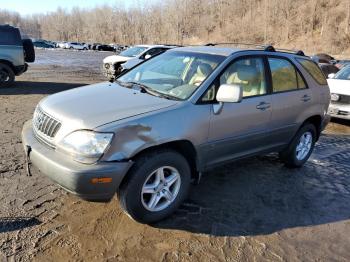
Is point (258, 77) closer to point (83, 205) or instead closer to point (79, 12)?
point (83, 205)

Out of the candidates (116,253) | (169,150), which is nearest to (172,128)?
(169,150)

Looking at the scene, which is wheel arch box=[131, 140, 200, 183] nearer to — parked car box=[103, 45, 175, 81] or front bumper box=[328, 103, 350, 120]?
front bumper box=[328, 103, 350, 120]

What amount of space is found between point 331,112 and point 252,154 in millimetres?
5488

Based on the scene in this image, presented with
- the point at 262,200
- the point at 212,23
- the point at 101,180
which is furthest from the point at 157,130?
the point at 212,23

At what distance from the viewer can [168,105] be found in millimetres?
3916

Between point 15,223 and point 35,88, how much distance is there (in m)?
10.2

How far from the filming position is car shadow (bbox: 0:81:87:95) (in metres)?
12.0

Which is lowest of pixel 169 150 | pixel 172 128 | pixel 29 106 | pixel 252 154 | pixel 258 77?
pixel 29 106

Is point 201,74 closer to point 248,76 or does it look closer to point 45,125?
point 248,76

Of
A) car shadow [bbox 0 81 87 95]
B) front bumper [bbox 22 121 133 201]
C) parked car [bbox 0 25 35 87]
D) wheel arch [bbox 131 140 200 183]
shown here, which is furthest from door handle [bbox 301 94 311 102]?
parked car [bbox 0 25 35 87]

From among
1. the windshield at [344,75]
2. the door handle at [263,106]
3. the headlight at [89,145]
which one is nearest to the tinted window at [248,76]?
the door handle at [263,106]

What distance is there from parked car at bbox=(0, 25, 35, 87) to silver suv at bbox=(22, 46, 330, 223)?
9086 mm

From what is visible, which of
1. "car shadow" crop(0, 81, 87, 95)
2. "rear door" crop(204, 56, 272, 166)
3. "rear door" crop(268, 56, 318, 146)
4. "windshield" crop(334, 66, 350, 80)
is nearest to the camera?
"rear door" crop(204, 56, 272, 166)

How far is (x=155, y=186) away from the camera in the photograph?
3896 millimetres
